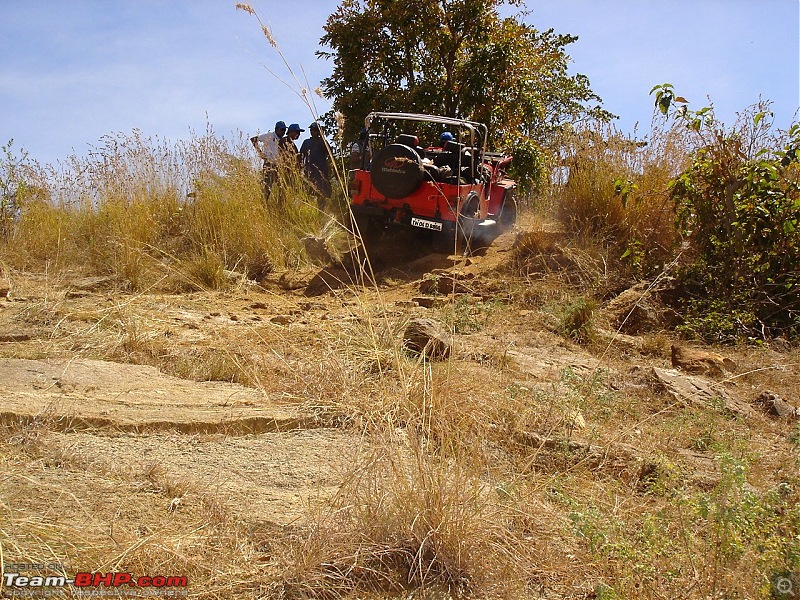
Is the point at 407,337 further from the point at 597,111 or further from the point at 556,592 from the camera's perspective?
the point at 597,111

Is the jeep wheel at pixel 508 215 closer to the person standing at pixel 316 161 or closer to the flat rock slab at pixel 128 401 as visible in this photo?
the person standing at pixel 316 161

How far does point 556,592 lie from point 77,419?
7.17ft

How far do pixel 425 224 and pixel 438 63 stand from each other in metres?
3.26

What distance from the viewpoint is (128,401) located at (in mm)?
3848

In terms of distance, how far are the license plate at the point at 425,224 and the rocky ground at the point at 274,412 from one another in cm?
162

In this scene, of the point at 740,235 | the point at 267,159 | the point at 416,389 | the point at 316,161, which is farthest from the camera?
the point at 316,161

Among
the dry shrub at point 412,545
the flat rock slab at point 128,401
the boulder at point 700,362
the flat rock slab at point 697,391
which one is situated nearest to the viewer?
the dry shrub at point 412,545

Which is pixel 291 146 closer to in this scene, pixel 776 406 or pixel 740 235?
pixel 740 235

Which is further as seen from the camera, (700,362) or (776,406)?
(700,362)

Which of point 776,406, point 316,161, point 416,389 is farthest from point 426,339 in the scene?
point 316,161

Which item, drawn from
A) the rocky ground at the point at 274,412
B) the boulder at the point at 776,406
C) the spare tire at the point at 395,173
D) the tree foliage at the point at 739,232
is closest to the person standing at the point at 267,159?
the spare tire at the point at 395,173

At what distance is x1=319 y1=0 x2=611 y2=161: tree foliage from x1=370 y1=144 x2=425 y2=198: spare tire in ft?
7.66

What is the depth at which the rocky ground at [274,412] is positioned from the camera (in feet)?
8.48

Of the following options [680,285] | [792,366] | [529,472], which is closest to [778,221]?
[680,285]
